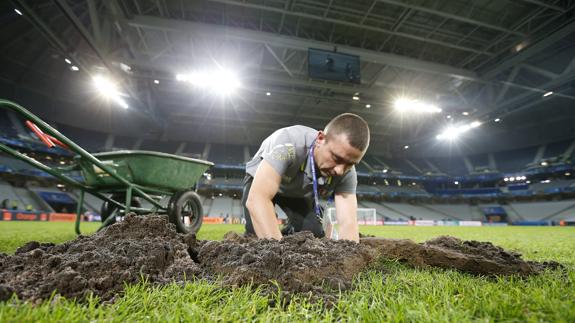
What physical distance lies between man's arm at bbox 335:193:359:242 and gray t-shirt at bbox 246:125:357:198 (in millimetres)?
81

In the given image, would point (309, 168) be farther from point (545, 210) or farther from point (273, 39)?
point (545, 210)

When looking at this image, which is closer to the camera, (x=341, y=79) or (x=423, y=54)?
(x=341, y=79)

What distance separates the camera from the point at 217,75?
52.9ft

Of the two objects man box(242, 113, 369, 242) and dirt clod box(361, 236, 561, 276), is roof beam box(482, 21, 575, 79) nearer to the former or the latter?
dirt clod box(361, 236, 561, 276)

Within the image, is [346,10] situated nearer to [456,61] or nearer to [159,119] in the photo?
[456,61]

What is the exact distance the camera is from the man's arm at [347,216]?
2862mm

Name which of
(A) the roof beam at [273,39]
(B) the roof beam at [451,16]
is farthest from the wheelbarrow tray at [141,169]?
(B) the roof beam at [451,16]

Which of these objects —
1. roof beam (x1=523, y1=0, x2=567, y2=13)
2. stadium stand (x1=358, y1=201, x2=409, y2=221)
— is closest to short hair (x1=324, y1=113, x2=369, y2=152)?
roof beam (x1=523, y1=0, x2=567, y2=13)

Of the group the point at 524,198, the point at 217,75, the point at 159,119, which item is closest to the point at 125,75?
the point at 217,75

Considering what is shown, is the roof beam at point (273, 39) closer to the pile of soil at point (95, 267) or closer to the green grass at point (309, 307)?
the pile of soil at point (95, 267)

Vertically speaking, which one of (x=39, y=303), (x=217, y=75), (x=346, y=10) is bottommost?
(x=39, y=303)

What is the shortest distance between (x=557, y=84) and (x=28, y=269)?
2176cm

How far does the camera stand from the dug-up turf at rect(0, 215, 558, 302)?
1219 millimetres

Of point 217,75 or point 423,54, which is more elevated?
point 423,54
